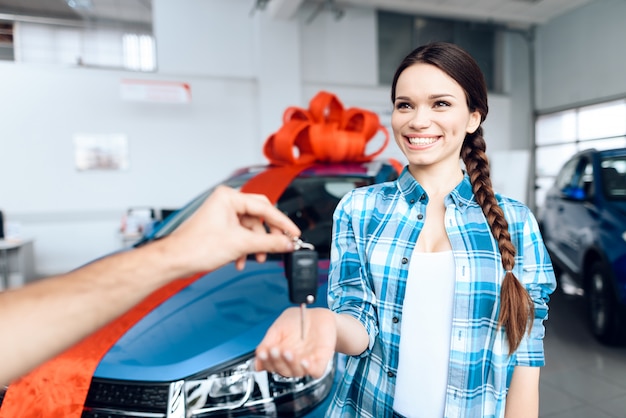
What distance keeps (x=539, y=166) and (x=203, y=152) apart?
639cm

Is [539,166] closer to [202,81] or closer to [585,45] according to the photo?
[585,45]

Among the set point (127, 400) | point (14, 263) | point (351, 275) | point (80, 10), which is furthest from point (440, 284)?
point (80, 10)

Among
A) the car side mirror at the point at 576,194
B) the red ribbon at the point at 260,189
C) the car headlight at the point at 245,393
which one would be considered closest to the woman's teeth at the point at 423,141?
the car headlight at the point at 245,393

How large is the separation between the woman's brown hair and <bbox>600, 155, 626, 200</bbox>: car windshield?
259cm

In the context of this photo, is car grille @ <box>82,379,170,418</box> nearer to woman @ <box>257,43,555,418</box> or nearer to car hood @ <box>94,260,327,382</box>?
car hood @ <box>94,260,327,382</box>

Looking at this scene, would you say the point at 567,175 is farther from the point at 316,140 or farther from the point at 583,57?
the point at 583,57

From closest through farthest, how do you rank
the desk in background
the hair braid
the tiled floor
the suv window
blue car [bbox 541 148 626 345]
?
1. the hair braid
2. the tiled floor
3. blue car [bbox 541 148 626 345]
4. the suv window
5. the desk in background

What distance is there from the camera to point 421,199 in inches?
38.9

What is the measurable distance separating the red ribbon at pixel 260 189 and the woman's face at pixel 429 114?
965 millimetres

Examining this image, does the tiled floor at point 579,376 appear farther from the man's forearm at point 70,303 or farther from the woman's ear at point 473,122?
the man's forearm at point 70,303

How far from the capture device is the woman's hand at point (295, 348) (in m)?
0.62

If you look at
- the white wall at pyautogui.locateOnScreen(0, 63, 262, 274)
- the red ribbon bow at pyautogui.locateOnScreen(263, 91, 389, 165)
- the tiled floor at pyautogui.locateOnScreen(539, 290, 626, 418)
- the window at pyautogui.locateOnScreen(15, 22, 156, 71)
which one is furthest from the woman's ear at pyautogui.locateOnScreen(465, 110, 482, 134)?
the window at pyautogui.locateOnScreen(15, 22, 156, 71)

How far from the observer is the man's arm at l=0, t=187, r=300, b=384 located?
1.63 feet

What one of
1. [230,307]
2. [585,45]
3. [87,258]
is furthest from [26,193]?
[585,45]
